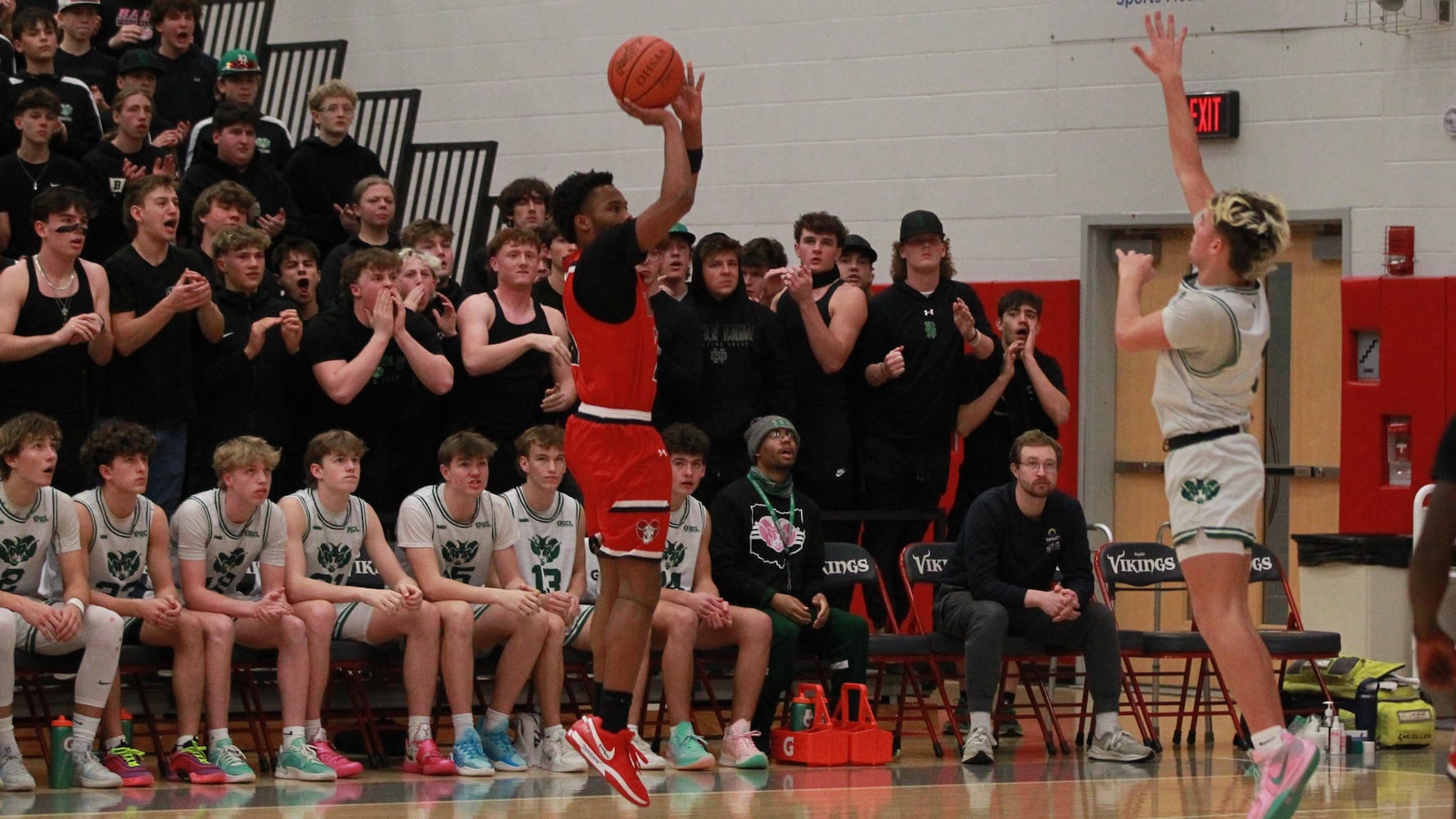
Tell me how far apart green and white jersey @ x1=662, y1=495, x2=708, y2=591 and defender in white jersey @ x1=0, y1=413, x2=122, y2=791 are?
8.05 feet

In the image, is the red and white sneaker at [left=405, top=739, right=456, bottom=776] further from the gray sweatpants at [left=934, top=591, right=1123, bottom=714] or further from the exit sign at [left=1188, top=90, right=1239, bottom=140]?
the exit sign at [left=1188, top=90, right=1239, bottom=140]

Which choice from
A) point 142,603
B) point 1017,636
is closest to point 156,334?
point 142,603

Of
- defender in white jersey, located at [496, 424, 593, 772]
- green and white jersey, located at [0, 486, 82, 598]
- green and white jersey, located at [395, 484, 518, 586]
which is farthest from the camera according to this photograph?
green and white jersey, located at [395, 484, 518, 586]

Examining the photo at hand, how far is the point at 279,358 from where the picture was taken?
8.92m

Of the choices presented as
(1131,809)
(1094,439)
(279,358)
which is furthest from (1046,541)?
(279,358)

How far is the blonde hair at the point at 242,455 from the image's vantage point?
8.18 metres

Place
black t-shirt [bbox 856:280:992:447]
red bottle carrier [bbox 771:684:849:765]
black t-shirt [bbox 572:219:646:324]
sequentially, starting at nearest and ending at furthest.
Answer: black t-shirt [bbox 572:219:646:324] → red bottle carrier [bbox 771:684:849:765] → black t-shirt [bbox 856:280:992:447]

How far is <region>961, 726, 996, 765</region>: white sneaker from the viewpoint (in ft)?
28.4

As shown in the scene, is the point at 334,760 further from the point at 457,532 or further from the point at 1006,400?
the point at 1006,400

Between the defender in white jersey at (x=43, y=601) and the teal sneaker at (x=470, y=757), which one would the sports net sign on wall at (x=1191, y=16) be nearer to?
the teal sneaker at (x=470, y=757)

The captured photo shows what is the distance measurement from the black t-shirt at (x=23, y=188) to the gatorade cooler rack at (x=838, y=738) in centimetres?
453

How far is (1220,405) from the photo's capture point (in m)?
5.89

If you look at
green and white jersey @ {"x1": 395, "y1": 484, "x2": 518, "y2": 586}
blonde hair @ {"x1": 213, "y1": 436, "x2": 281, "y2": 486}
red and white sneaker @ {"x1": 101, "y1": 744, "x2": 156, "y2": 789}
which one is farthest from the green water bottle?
green and white jersey @ {"x1": 395, "y1": 484, "x2": 518, "y2": 586}

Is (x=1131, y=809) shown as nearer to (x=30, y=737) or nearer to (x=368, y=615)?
(x=368, y=615)
